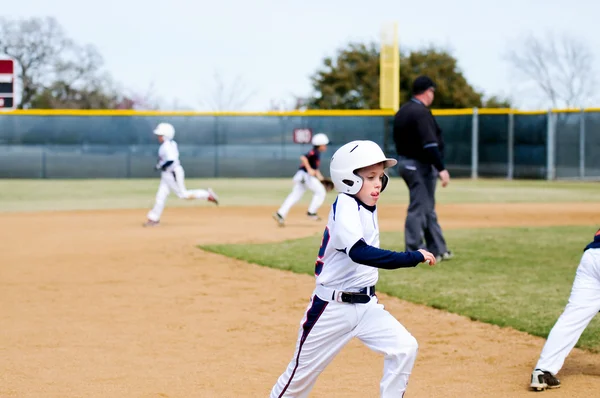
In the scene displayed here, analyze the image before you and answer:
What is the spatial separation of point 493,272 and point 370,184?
230 inches

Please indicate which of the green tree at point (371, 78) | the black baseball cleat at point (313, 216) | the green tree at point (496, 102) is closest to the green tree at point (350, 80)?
the green tree at point (371, 78)

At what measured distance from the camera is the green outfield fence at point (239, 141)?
33.4m

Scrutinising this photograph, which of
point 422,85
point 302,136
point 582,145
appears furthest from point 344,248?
point 302,136

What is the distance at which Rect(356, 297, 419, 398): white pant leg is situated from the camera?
4.30 meters

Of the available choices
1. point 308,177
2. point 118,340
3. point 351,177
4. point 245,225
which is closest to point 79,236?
point 245,225

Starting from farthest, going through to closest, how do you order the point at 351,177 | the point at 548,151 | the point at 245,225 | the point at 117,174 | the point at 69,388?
the point at 117,174 → the point at 548,151 → the point at 245,225 → the point at 69,388 → the point at 351,177

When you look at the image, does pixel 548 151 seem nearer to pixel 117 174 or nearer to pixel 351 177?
pixel 117 174

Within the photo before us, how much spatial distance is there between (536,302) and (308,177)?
8488 millimetres

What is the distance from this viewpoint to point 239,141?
35.9 m

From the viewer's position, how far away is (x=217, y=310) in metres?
8.02

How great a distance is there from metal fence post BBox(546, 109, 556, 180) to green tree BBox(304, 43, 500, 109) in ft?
70.2

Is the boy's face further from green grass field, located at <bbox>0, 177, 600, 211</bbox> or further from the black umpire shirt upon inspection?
green grass field, located at <bbox>0, 177, 600, 211</bbox>

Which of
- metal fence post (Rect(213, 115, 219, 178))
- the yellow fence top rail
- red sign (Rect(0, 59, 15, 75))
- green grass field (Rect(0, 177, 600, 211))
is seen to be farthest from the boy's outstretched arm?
metal fence post (Rect(213, 115, 219, 178))

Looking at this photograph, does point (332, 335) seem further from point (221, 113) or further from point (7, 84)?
point (221, 113)
